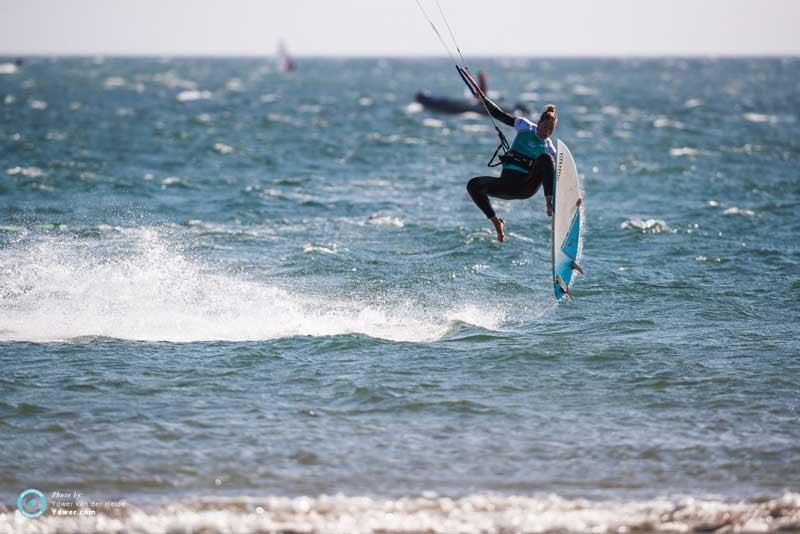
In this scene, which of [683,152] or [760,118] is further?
[760,118]

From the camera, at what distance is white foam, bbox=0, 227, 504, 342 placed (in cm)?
1434

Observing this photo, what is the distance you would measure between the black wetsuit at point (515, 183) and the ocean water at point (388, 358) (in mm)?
2030

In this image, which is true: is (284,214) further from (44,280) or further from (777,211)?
(777,211)

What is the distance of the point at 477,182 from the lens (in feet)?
43.7

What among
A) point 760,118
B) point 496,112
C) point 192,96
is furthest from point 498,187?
point 192,96

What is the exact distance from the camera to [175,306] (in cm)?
1548

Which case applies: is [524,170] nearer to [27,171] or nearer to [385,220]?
[385,220]

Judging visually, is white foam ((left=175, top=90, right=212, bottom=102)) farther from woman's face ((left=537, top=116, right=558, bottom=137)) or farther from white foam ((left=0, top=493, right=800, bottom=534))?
white foam ((left=0, top=493, right=800, bottom=534))

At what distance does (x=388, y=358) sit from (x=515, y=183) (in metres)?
2.85

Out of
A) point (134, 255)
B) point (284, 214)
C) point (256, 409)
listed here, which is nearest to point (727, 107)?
point (284, 214)

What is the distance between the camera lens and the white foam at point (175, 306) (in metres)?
14.3

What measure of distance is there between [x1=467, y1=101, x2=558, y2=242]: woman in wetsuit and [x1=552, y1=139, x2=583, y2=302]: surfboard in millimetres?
118

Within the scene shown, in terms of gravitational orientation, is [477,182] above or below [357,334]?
above

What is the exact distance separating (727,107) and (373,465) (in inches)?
2485
